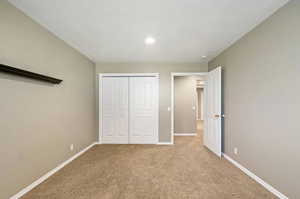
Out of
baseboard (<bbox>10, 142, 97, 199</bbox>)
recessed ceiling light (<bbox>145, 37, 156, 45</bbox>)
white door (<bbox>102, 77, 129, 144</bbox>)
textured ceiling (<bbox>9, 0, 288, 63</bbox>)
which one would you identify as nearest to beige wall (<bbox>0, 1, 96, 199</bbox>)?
baseboard (<bbox>10, 142, 97, 199</bbox>)

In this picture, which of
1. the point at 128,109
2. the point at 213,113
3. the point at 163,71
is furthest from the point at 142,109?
the point at 213,113

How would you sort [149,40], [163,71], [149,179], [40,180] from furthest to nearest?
[163,71] < [149,40] < [149,179] < [40,180]

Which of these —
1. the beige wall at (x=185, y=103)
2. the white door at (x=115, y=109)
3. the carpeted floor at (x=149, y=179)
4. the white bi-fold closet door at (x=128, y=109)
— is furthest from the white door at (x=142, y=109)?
the beige wall at (x=185, y=103)

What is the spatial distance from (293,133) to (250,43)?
5.17ft

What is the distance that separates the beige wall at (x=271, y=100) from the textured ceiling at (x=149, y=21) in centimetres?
29

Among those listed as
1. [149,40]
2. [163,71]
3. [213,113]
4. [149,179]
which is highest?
[149,40]

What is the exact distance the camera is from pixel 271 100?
1.95m

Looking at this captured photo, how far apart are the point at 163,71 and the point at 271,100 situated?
2790 mm

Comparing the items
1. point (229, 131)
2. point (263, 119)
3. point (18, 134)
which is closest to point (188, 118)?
point (229, 131)

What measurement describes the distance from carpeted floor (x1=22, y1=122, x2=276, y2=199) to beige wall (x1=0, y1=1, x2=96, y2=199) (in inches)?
14.1

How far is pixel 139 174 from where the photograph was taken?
2455 millimetres

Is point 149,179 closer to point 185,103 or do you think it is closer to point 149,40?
point 149,40

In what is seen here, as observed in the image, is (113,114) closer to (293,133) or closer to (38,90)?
(38,90)

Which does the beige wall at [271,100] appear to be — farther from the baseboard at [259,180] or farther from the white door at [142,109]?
the white door at [142,109]
